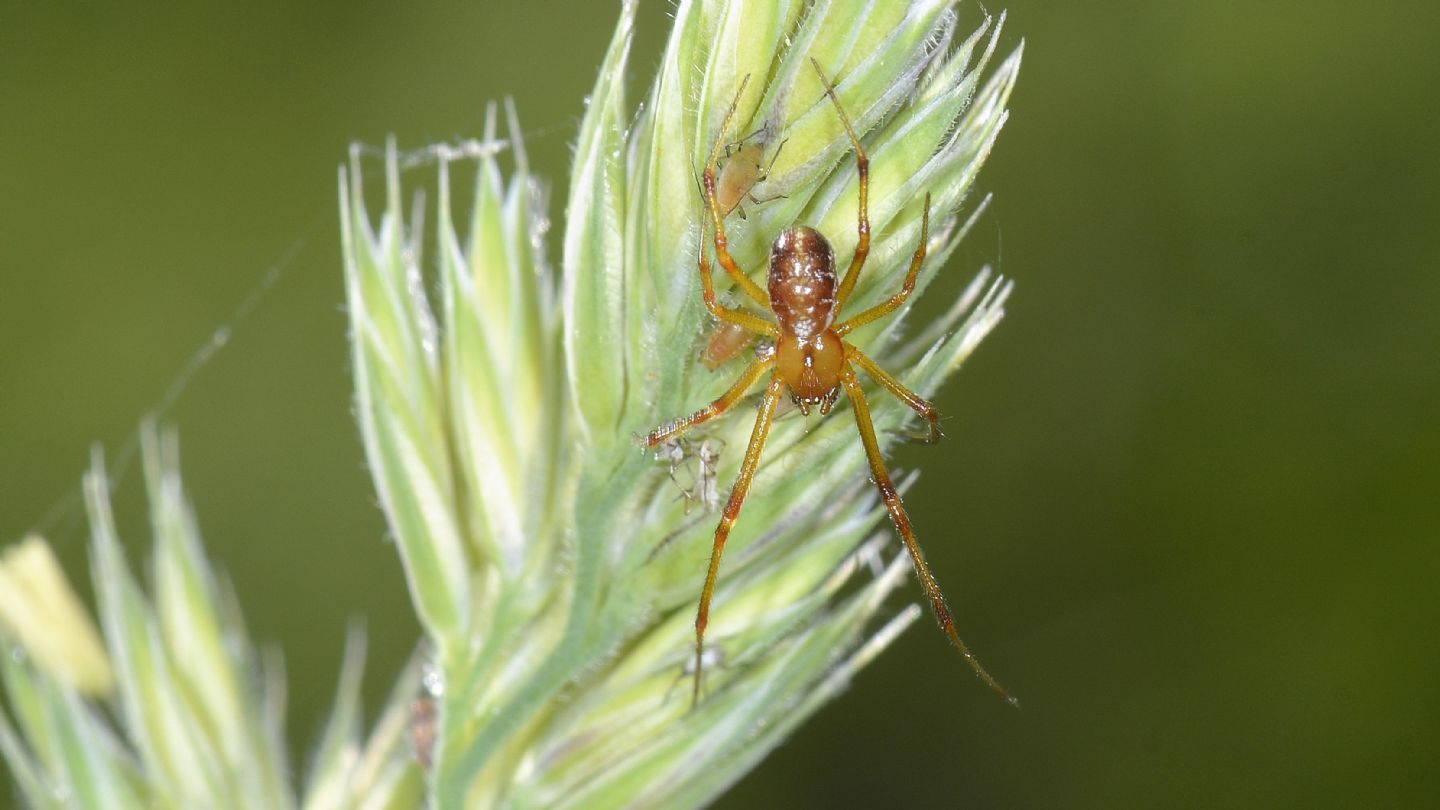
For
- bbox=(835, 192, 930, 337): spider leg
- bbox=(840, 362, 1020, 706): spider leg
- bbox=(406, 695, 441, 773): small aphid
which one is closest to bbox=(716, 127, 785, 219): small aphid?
bbox=(835, 192, 930, 337): spider leg

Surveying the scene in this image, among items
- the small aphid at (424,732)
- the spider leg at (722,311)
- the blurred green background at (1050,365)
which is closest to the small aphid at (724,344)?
the spider leg at (722,311)

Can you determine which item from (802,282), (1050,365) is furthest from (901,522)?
(1050,365)

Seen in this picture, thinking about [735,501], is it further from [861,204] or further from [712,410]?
[861,204]

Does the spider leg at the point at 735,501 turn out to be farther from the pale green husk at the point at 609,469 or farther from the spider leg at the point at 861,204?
the spider leg at the point at 861,204

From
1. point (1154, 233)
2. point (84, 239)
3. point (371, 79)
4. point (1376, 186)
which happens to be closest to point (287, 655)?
point (84, 239)

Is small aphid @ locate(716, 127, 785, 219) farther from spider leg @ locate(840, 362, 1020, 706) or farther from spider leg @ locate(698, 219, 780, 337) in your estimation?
spider leg @ locate(840, 362, 1020, 706)

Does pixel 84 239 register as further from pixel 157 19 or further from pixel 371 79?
pixel 371 79
